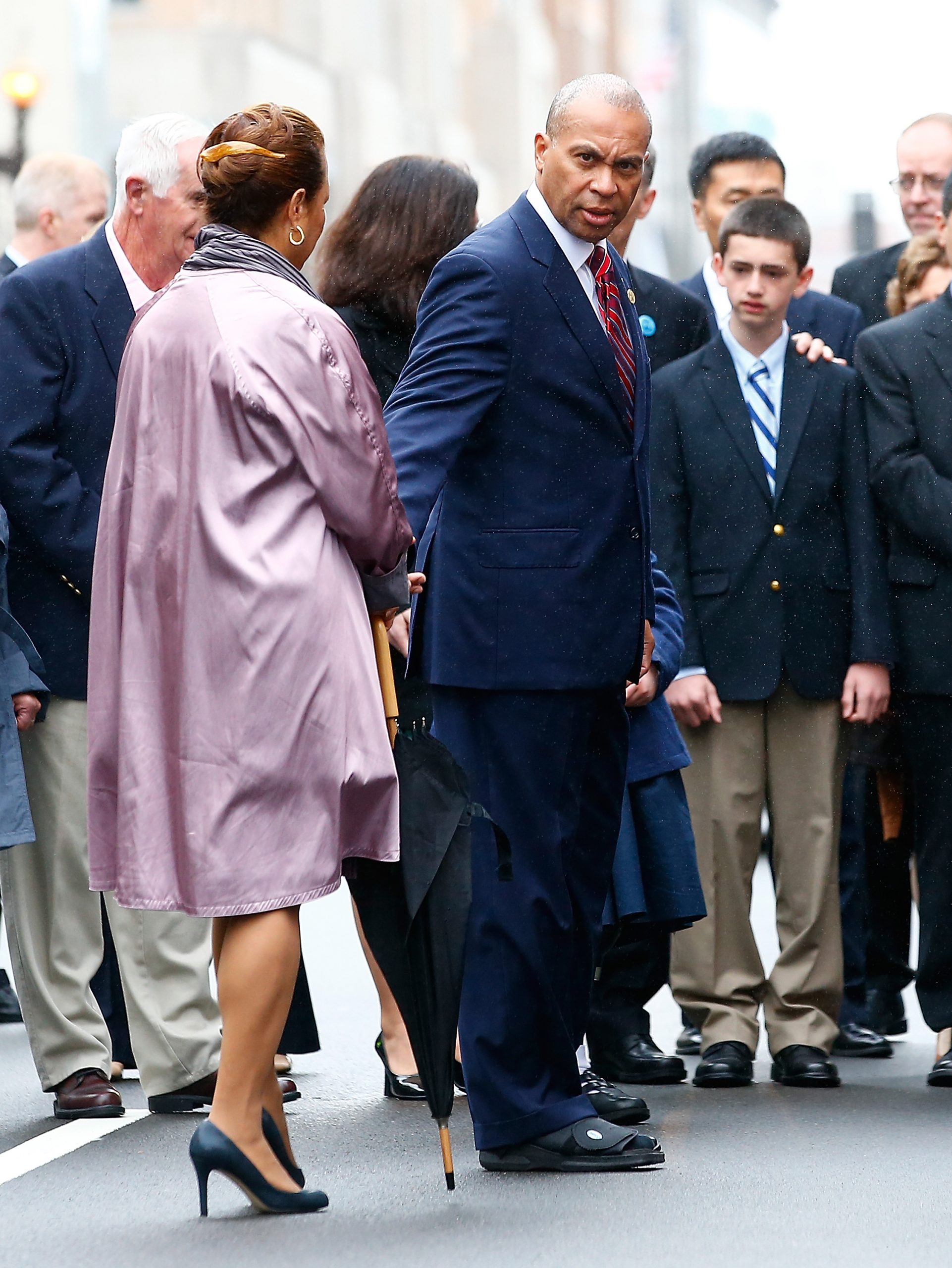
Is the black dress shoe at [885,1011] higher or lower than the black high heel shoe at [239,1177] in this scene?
lower

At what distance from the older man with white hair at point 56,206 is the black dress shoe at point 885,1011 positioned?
150 inches

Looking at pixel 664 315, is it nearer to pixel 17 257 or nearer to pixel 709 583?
pixel 709 583

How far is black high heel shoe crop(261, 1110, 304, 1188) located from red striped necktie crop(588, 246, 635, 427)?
1.68 meters

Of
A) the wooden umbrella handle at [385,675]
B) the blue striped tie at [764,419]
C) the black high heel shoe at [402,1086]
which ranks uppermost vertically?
the blue striped tie at [764,419]

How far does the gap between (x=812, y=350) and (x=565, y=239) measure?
5.34 ft

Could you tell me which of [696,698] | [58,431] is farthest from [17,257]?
[696,698]

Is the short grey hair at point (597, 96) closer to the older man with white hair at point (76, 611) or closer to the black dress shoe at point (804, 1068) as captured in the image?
the older man with white hair at point (76, 611)

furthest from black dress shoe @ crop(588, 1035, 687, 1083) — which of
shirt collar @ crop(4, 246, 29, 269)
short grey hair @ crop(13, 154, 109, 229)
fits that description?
short grey hair @ crop(13, 154, 109, 229)

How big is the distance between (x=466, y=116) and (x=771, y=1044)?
2767 cm

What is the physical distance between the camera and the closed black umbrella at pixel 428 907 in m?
4.36

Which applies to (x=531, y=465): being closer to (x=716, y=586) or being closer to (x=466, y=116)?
(x=716, y=586)

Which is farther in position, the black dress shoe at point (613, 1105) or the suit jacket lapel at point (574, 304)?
the black dress shoe at point (613, 1105)

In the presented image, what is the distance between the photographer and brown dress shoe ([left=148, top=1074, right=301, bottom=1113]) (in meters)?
5.77

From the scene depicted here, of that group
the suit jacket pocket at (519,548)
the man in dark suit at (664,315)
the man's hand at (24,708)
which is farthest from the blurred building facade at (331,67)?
the suit jacket pocket at (519,548)
